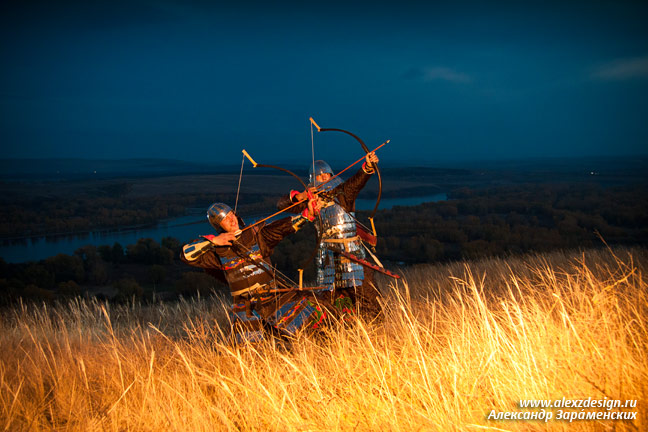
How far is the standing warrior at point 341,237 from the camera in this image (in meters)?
4.55

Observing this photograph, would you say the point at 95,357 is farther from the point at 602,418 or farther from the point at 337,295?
the point at 602,418

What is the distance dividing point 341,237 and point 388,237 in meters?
13.1

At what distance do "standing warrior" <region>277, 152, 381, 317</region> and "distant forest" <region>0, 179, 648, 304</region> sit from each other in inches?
214

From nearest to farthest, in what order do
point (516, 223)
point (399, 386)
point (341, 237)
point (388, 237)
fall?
point (399, 386)
point (341, 237)
point (388, 237)
point (516, 223)

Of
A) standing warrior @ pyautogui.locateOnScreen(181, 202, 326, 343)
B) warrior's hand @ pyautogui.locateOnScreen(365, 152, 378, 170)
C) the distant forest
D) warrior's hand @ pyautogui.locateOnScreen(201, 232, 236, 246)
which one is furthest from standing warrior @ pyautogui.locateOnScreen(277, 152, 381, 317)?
the distant forest

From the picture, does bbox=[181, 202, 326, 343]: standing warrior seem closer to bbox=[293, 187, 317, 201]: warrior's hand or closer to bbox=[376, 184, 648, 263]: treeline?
bbox=[293, 187, 317, 201]: warrior's hand

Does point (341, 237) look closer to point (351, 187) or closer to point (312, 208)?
point (351, 187)

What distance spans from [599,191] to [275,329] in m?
28.2

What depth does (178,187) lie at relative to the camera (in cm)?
2842

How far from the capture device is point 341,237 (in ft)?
15.6

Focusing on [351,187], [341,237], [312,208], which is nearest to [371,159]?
[351,187]

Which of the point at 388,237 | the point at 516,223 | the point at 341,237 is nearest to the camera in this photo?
the point at 341,237

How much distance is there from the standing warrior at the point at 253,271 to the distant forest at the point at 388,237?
5625 mm

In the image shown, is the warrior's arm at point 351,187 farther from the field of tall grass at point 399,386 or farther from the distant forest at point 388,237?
the distant forest at point 388,237
